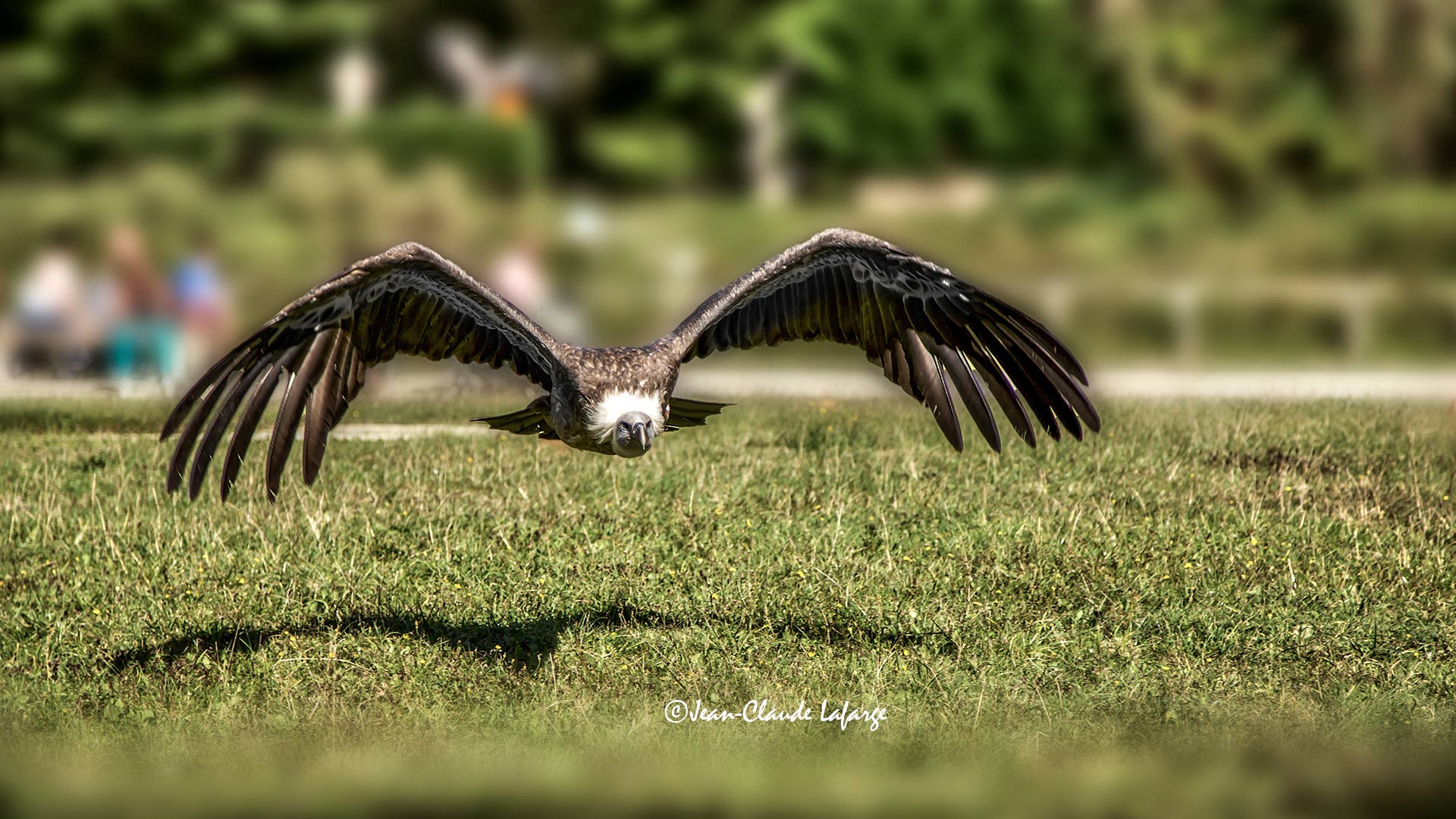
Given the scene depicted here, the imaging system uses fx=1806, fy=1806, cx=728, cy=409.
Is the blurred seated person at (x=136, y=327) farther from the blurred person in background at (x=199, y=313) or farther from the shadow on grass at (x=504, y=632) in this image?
the shadow on grass at (x=504, y=632)

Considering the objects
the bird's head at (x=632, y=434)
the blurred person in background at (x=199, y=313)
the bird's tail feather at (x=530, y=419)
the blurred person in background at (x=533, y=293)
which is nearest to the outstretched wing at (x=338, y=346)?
the bird's tail feather at (x=530, y=419)

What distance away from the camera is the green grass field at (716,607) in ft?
27.2

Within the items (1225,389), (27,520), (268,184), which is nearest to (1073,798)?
(27,520)

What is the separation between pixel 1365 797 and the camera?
5598 millimetres

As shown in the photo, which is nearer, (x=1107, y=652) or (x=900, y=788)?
(x=900, y=788)

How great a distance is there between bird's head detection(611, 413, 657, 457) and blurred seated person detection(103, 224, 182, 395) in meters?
9.56

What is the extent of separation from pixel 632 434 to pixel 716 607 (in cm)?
140

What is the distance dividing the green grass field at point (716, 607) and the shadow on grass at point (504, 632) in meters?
0.03

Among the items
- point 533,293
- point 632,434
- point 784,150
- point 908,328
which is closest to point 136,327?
point 533,293

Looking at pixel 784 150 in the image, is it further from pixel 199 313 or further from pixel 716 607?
pixel 716 607

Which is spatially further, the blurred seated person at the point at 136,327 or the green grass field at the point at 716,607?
the blurred seated person at the point at 136,327

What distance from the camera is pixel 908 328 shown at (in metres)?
9.15

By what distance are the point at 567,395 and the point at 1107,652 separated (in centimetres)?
306

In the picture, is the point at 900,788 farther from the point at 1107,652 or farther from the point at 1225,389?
the point at 1225,389
